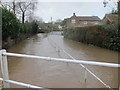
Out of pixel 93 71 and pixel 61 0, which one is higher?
pixel 61 0

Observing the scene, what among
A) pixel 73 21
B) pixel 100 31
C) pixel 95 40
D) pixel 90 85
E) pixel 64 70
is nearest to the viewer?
pixel 90 85

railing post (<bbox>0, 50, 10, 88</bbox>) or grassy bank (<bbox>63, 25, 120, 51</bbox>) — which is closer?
railing post (<bbox>0, 50, 10, 88</bbox>)

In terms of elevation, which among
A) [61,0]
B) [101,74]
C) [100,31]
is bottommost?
[101,74]

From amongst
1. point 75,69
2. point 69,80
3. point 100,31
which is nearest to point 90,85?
point 69,80

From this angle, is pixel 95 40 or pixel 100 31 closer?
pixel 100 31

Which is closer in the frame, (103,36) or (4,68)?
(4,68)

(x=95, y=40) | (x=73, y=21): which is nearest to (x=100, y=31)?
(x=95, y=40)

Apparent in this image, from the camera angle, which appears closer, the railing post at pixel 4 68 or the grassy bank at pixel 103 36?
the railing post at pixel 4 68

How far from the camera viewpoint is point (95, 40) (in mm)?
16266

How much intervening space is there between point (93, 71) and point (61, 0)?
12652 mm

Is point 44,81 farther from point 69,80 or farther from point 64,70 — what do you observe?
point 64,70

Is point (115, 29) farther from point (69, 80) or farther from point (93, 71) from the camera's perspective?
point (69, 80)

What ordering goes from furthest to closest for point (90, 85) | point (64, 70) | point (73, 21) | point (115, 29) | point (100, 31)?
point (73, 21) → point (100, 31) → point (115, 29) → point (64, 70) → point (90, 85)

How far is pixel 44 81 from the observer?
17.1 ft
